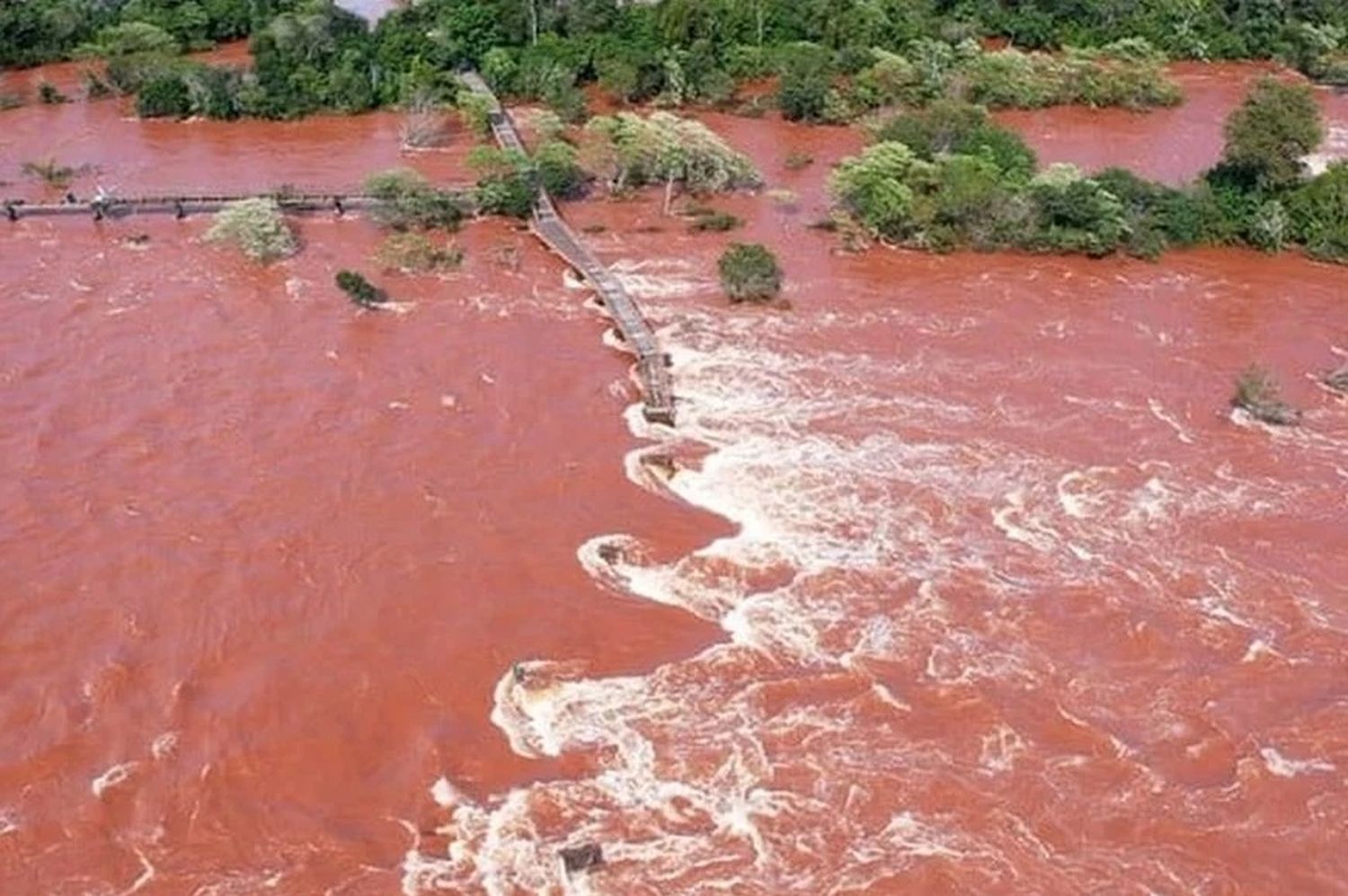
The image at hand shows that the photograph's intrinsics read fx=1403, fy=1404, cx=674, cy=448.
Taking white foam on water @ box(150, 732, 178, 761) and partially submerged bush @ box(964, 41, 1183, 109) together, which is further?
partially submerged bush @ box(964, 41, 1183, 109)

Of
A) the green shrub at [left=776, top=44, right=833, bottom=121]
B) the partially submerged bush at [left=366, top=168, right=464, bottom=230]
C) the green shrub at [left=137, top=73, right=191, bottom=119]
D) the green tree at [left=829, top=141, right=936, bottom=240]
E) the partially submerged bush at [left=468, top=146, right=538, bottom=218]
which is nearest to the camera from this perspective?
the green tree at [left=829, top=141, right=936, bottom=240]

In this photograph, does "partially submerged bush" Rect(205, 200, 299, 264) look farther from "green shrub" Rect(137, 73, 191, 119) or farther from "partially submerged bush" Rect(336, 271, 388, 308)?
"green shrub" Rect(137, 73, 191, 119)

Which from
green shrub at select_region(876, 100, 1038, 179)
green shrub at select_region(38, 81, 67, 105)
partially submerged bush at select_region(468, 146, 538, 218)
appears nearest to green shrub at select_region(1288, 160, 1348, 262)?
green shrub at select_region(876, 100, 1038, 179)

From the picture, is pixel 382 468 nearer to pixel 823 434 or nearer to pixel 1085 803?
pixel 823 434

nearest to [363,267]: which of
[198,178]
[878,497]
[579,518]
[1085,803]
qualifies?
[198,178]

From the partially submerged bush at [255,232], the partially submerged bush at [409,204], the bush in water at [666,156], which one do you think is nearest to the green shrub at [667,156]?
the bush in water at [666,156]

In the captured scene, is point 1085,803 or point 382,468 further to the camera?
point 382,468

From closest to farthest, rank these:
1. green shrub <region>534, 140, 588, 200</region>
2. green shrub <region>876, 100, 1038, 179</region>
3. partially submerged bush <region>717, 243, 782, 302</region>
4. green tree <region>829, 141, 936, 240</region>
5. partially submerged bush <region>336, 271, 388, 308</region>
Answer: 1. partially submerged bush <region>336, 271, 388, 308</region>
2. partially submerged bush <region>717, 243, 782, 302</region>
3. green tree <region>829, 141, 936, 240</region>
4. green shrub <region>876, 100, 1038, 179</region>
5. green shrub <region>534, 140, 588, 200</region>
